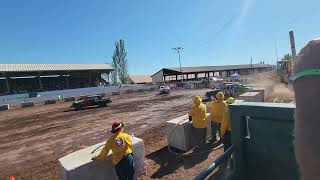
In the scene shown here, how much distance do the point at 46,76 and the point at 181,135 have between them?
6205cm

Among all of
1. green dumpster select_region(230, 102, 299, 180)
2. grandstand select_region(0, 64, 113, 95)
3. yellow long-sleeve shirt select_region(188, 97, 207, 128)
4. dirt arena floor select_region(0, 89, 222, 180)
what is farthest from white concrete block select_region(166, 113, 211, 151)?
grandstand select_region(0, 64, 113, 95)

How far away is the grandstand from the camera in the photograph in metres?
58.2

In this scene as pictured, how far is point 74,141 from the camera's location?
608 inches

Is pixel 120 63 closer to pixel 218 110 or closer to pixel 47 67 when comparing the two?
pixel 47 67

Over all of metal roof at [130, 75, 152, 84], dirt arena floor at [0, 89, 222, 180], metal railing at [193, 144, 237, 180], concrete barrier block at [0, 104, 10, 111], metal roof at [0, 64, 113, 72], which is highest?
metal roof at [0, 64, 113, 72]

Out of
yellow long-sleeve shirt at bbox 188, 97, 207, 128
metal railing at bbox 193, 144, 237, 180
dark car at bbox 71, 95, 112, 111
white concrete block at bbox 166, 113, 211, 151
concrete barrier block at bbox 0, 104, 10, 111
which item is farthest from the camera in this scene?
concrete barrier block at bbox 0, 104, 10, 111

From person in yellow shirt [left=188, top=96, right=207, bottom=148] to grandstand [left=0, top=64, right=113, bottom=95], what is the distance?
52.6 m

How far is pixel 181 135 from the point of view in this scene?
11172 mm

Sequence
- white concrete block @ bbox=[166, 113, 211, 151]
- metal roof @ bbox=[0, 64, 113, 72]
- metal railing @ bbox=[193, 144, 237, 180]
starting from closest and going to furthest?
metal railing @ bbox=[193, 144, 237, 180] < white concrete block @ bbox=[166, 113, 211, 151] < metal roof @ bbox=[0, 64, 113, 72]

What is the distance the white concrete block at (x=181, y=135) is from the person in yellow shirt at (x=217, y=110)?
2.92 feet

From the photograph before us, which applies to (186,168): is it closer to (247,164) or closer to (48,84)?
(247,164)

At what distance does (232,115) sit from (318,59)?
2.11m

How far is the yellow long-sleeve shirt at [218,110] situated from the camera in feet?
35.8

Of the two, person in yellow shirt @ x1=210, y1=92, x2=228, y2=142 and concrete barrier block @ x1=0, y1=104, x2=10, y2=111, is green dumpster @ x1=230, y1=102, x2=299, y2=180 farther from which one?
concrete barrier block @ x1=0, y1=104, x2=10, y2=111
